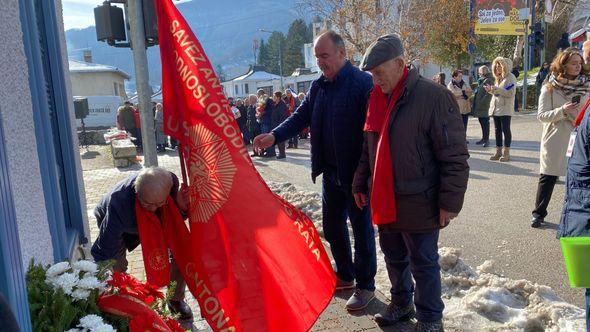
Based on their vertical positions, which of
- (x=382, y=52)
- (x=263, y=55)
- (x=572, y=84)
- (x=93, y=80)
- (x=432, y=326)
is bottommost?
(x=432, y=326)

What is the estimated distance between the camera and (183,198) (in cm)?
320

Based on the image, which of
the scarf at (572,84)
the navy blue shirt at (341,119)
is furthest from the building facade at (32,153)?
the scarf at (572,84)

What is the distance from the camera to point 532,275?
14.6 feet

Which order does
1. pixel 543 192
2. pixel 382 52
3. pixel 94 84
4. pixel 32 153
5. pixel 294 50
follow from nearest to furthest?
pixel 32 153 → pixel 382 52 → pixel 543 192 → pixel 94 84 → pixel 294 50

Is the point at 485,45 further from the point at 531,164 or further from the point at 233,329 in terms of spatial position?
the point at 233,329

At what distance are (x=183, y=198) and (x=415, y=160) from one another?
1471 mm

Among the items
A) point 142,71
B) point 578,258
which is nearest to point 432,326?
point 578,258

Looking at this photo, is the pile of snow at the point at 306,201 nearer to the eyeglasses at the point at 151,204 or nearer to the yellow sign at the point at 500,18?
the eyeglasses at the point at 151,204

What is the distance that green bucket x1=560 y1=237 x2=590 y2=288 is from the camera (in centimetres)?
215

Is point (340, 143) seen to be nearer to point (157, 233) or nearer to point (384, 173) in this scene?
point (384, 173)

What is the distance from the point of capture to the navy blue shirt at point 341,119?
12.1 ft

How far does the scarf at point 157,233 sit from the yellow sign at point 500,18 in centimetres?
2721

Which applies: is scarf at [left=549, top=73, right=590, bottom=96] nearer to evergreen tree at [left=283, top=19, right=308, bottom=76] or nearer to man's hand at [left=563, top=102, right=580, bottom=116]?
man's hand at [left=563, top=102, right=580, bottom=116]

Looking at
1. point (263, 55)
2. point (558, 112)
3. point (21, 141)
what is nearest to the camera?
point (21, 141)
